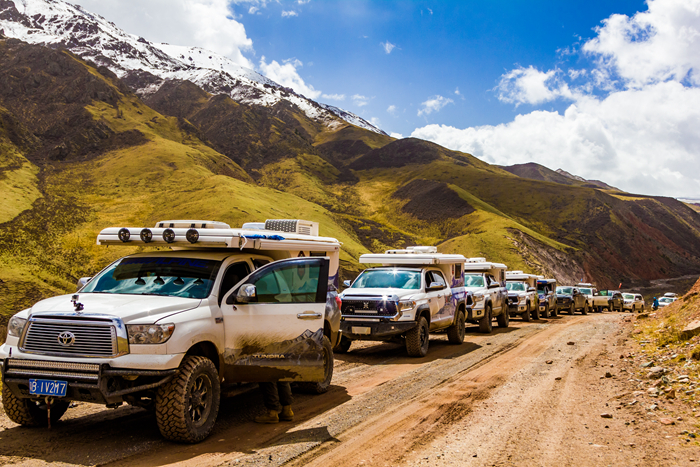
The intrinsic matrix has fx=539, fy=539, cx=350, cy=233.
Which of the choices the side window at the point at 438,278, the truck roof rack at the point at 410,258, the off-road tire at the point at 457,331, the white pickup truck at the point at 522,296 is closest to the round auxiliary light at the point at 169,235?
the truck roof rack at the point at 410,258

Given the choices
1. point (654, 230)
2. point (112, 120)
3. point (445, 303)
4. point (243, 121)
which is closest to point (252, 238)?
point (445, 303)

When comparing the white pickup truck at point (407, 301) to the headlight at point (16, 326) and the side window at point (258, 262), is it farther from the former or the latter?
the headlight at point (16, 326)

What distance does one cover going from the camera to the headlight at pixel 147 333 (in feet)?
17.9

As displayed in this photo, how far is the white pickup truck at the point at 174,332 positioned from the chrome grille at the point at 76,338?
0.4 inches

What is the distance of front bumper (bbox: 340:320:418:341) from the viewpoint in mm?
12242

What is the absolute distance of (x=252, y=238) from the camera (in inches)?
270

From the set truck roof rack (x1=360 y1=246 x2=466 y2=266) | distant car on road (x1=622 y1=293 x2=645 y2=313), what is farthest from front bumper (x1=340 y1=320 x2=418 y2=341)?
distant car on road (x1=622 y1=293 x2=645 y2=313)

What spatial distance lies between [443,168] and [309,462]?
12419 cm

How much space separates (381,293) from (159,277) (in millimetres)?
6917

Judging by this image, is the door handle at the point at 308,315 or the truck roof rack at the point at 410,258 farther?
the truck roof rack at the point at 410,258

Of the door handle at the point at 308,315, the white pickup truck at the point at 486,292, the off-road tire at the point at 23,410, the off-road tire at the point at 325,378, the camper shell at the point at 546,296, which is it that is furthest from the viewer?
the camper shell at the point at 546,296

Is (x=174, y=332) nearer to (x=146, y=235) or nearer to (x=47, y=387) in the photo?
(x=47, y=387)

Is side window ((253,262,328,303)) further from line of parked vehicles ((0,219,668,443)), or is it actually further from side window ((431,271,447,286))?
side window ((431,271,447,286))

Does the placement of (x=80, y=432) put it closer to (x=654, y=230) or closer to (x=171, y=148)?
(x=171, y=148)
